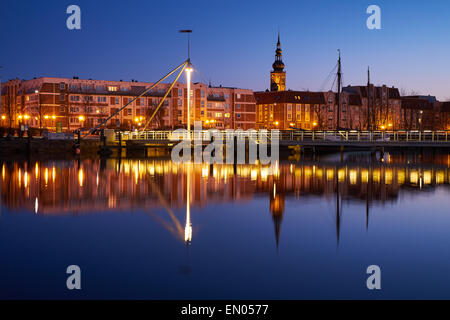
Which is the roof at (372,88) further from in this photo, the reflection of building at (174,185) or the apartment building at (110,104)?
the reflection of building at (174,185)

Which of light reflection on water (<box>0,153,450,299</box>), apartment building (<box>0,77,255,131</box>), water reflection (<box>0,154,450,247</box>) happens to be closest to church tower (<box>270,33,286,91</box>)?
apartment building (<box>0,77,255,131</box>)

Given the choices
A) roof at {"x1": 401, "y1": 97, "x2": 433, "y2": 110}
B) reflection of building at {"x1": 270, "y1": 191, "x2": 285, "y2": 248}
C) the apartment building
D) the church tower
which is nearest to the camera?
reflection of building at {"x1": 270, "y1": 191, "x2": 285, "y2": 248}

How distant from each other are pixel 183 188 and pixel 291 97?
98559 millimetres

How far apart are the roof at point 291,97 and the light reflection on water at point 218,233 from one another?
92.5 metres

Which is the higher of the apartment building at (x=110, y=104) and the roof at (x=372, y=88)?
the roof at (x=372, y=88)

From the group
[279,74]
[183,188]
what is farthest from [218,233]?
[279,74]

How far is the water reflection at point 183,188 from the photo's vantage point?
2256 centimetres

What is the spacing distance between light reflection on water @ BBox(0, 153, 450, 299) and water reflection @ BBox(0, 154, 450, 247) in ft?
0.25

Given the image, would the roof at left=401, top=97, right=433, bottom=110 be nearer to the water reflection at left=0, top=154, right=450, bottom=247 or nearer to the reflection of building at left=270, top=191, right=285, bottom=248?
the water reflection at left=0, top=154, right=450, bottom=247

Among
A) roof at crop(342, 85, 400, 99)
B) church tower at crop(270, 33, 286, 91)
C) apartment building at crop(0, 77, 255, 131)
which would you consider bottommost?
apartment building at crop(0, 77, 255, 131)

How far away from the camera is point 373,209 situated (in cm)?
2269

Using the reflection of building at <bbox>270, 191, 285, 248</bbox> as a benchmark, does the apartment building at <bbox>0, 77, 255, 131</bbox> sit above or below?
above

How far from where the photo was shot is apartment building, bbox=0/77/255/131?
97.5 m

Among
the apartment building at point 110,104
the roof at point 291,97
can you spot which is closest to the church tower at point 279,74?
the roof at point 291,97
